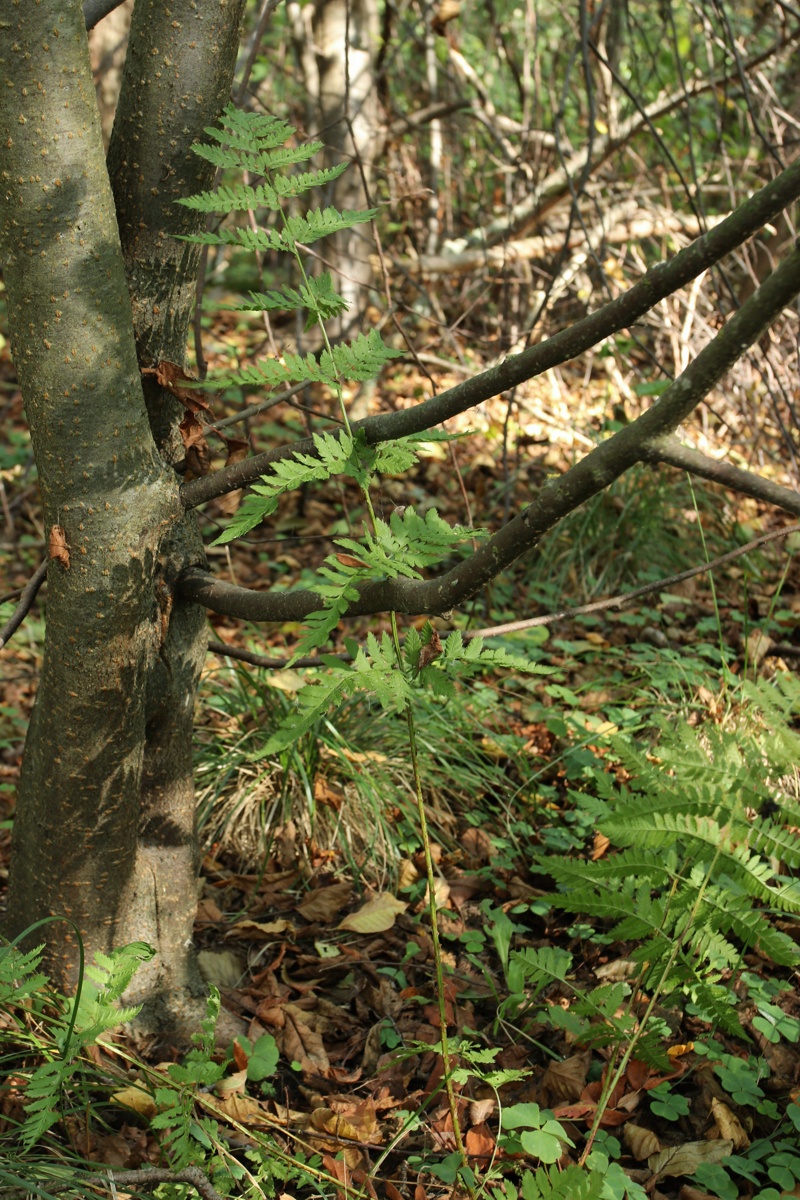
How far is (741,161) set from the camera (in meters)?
4.93

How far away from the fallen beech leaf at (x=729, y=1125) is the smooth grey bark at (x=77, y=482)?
1234mm

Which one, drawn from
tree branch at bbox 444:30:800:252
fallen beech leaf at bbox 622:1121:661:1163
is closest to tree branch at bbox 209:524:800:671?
fallen beech leaf at bbox 622:1121:661:1163

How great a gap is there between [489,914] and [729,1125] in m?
0.70

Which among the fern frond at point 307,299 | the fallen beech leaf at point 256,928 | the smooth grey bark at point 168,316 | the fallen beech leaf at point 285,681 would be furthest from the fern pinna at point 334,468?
the fallen beech leaf at point 285,681

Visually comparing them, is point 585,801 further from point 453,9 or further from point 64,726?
point 453,9

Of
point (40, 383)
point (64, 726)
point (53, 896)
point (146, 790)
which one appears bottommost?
point (53, 896)

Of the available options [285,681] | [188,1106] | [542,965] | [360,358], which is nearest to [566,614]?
[360,358]

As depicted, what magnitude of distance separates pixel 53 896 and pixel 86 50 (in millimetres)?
1479

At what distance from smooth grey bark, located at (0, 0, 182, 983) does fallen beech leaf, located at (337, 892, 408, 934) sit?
0.64 meters

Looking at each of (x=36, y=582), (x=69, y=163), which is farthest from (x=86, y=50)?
(x=36, y=582)

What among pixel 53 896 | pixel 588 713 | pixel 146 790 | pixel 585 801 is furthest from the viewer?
pixel 588 713

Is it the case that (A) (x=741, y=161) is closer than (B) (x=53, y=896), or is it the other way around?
(B) (x=53, y=896)

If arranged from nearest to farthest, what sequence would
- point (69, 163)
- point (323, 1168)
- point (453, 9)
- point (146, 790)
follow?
point (69, 163), point (323, 1168), point (146, 790), point (453, 9)

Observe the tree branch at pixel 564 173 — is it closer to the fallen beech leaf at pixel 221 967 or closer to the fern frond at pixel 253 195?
the fern frond at pixel 253 195
